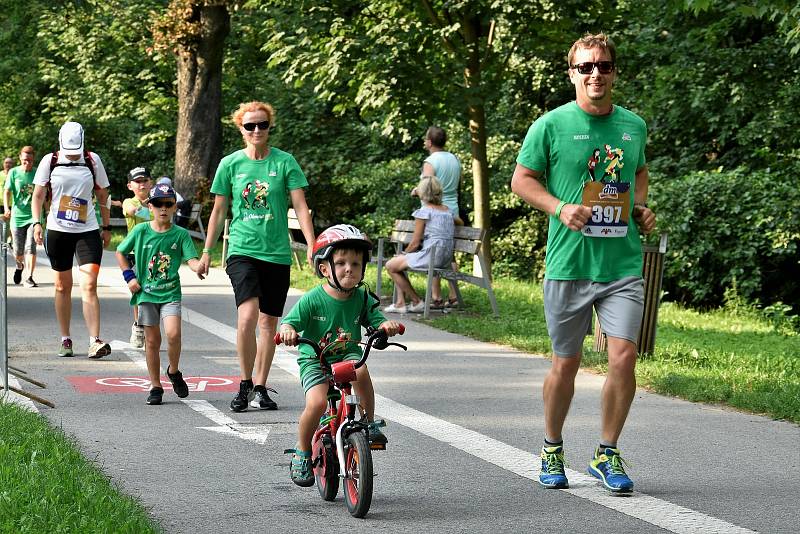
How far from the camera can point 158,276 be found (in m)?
9.33

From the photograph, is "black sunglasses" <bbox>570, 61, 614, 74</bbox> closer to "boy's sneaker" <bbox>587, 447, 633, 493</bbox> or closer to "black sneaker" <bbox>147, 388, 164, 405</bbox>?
"boy's sneaker" <bbox>587, 447, 633, 493</bbox>

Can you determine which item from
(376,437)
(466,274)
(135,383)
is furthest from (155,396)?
(466,274)

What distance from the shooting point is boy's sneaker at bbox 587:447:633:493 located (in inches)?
248

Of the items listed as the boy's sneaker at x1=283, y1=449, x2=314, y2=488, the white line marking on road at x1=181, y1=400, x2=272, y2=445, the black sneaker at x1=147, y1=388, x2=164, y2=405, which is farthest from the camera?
the black sneaker at x1=147, y1=388, x2=164, y2=405

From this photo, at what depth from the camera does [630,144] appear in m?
6.36

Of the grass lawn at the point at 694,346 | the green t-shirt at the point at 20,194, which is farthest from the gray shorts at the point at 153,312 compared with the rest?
the green t-shirt at the point at 20,194

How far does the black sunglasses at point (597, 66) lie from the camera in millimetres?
6250

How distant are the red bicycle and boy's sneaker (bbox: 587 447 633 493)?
115cm

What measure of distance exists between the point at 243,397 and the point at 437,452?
184 centimetres

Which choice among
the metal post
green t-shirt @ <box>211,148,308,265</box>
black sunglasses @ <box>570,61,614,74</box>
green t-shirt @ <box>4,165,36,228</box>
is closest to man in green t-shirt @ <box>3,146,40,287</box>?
green t-shirt @ <box>4,165,36,228</box>

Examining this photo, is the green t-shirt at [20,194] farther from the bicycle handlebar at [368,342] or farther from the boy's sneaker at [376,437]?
the boy's sneaker at [376,437]

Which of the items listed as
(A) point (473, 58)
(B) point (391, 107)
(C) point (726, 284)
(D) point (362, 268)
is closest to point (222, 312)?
(B) point (391, 107)

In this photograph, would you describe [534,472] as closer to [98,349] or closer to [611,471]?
[611,471]

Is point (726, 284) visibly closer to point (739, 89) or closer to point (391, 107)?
point (739, 89)
